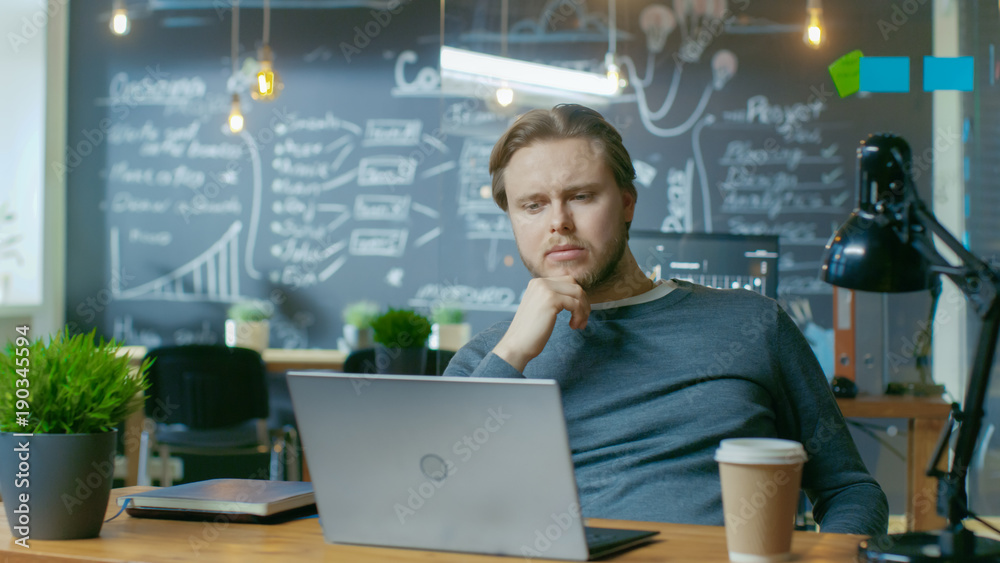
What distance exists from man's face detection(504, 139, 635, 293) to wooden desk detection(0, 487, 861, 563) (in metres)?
0.54

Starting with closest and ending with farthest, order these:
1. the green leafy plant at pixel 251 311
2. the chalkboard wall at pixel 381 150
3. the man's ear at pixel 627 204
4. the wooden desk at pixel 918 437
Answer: the man's ear at pixel 627 204 < the wooden desk at pixel 918 437 < the chalkboard wall at pixel 381 150 < the green leafy plant at pixel 251 311

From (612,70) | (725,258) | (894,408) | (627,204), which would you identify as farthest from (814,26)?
(627,204)

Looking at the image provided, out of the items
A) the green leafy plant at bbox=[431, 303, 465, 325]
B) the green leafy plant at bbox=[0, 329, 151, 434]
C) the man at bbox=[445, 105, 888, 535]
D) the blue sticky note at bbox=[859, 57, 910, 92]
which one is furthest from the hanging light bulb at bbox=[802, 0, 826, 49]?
the green leafy plant at bbox=[0, 329, 151, 434]

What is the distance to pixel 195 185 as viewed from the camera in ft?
16.4

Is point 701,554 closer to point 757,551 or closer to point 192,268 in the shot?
point 757,551

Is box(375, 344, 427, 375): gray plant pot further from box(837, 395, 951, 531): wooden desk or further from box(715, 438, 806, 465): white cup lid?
box(715, 438, 806, 465): white cup lid

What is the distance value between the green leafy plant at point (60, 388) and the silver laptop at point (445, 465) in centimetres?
23

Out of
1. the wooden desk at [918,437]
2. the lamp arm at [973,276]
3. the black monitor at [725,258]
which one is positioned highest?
the black monitor at [725,258]

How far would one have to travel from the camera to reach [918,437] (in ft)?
8.93

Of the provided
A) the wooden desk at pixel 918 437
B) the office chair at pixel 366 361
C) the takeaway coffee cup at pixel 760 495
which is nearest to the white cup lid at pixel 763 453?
the takeaway coffee cup at pixel 760 495

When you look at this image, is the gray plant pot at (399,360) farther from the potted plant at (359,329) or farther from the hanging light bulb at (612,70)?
the hanging light bulb at (612,70)

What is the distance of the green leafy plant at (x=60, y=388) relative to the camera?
0.94m

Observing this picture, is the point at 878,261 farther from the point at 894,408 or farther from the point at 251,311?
the point at 251,311

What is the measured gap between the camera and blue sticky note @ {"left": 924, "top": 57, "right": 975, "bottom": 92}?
3369 millimetres
